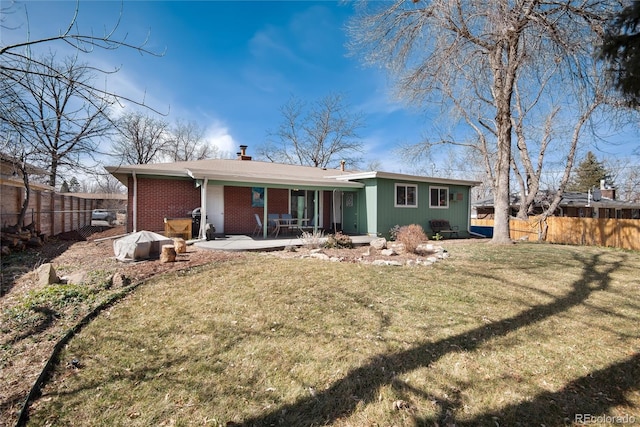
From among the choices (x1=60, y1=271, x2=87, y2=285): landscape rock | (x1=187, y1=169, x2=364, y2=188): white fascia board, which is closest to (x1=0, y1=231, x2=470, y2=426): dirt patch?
(x1=60, y1=271, x2=87, y2=285): landscape rock

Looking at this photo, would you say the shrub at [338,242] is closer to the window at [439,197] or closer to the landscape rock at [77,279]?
the landscape rock at [77,279]

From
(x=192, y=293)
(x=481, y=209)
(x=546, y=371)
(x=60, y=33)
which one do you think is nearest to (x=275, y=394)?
(x=546, y=371)

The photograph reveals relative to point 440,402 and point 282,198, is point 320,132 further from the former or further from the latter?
point 440,402

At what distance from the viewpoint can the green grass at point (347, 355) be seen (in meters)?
2.46

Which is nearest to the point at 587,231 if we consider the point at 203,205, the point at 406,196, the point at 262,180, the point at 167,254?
the point at 406,196

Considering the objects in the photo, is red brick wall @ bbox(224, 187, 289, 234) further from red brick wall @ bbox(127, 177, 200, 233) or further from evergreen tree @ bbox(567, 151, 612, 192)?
evergreen tree @ bbox(567, 151, 612, 192)

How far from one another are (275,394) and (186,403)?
2.39 ft

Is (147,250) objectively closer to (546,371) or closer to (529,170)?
(546,371)

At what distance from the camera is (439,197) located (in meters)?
14.7

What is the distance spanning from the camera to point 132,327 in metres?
3.89

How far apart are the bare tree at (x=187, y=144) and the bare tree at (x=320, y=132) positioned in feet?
30.3

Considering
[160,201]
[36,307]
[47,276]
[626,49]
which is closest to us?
[626,49]

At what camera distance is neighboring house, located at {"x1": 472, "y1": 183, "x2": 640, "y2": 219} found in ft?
66.9

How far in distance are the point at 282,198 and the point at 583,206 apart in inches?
836
